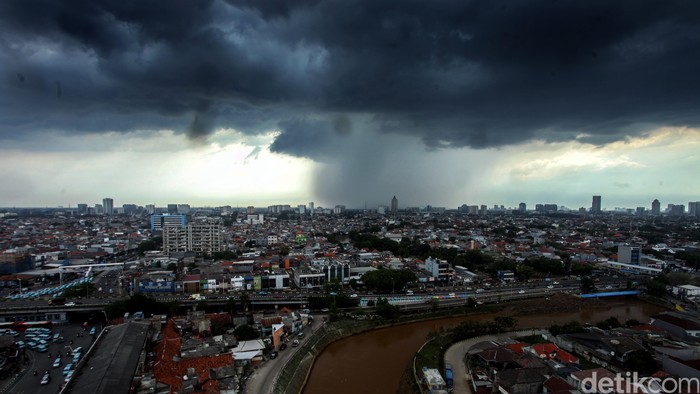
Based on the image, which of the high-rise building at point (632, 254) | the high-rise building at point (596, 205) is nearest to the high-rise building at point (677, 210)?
the high-rise building at point (596, 205)

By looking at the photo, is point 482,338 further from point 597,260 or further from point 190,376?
point 597,260

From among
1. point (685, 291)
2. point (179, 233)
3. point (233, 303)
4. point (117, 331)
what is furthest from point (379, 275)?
point (179, 233)

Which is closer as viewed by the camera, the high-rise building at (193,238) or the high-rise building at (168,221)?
the high-rise building at (193,238)

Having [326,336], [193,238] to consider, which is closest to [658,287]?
[326,336]

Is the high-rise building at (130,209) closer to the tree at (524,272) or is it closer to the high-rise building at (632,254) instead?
the tree at (524,272)

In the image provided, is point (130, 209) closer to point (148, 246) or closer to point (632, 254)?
point (148, 246)

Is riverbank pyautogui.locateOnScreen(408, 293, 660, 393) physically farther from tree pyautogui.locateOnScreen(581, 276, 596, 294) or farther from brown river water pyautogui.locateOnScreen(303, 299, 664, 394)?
tree pyautogui.locateOnScreen(581, 276, 596, 294)

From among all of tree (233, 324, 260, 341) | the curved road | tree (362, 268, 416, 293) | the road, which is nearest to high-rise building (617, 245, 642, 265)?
tree (362, 268, 416, 293)
